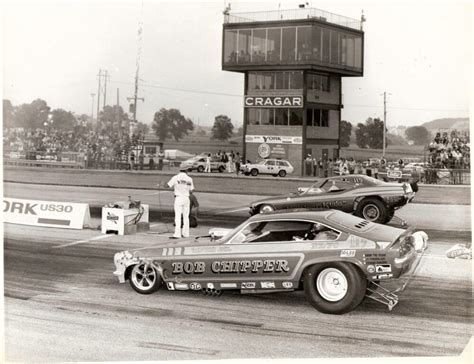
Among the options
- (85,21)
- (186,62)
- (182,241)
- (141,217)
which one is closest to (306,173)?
(186,62)

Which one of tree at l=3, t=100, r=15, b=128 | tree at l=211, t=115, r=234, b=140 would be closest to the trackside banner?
tree at l=3, t=100, r=15, b=128

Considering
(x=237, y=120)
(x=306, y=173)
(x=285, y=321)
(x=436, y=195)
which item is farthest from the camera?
(x=237, y=120)

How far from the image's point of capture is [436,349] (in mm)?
6391

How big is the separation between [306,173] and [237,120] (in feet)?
16.1

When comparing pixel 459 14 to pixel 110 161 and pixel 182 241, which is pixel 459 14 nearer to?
pixel 182 241

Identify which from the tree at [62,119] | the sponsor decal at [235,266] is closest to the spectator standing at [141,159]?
the tree at [62,119]

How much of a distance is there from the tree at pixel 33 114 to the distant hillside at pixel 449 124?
9776 mm

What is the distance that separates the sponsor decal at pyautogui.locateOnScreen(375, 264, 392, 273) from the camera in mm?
6875

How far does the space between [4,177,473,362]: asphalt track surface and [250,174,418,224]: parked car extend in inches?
112

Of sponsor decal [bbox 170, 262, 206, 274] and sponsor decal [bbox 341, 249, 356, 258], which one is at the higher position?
sponsor decal [bbox 341, 249, 356, 258]

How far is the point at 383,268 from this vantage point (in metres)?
6.88

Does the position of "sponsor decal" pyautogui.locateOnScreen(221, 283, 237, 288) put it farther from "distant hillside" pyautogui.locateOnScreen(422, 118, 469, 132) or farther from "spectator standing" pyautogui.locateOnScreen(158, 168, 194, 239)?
"distant hillside" pyautogui.locateOnScreen(422, 118, 469, 132)

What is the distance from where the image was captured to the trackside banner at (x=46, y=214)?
42.0ft

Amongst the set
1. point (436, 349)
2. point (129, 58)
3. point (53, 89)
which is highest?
point (129, 58)
